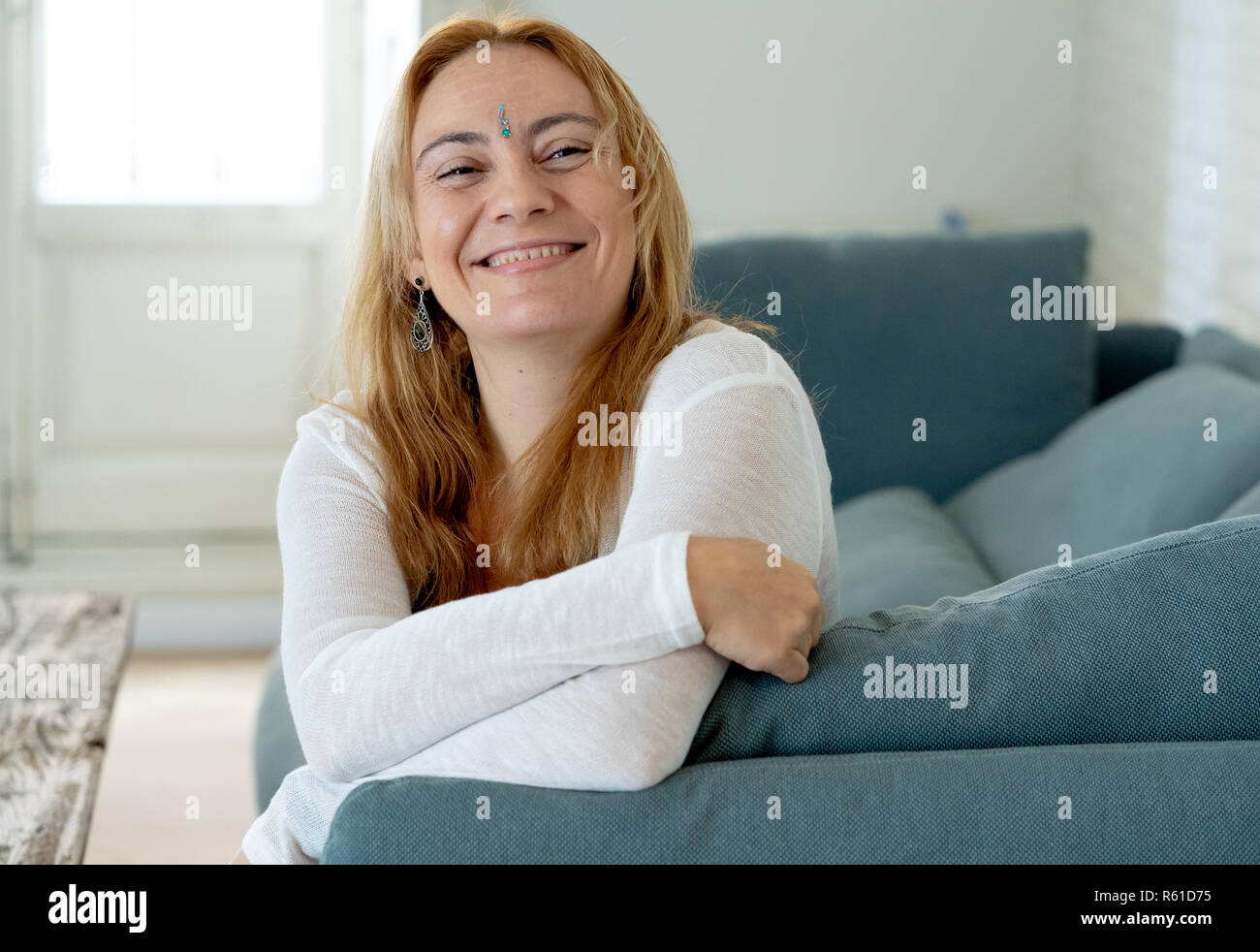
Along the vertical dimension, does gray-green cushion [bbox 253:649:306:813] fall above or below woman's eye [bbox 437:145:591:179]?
below

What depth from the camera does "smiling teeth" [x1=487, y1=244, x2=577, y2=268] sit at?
4.16ft

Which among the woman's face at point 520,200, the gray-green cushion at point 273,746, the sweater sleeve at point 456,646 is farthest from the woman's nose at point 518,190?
the gray-green cushion at point 273,746

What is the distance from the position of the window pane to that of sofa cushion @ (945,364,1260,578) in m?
2.11

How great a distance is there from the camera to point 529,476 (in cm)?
130

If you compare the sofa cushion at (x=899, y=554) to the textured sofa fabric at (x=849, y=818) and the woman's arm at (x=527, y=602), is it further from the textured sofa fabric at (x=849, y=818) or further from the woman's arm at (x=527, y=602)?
the textured sofa fabric at (x=849, y=818)

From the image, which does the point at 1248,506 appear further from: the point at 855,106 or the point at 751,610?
the point at 855,106

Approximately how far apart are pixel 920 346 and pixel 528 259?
4.67 ft

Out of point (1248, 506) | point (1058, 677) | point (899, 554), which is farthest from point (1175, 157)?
point (1058, 677)

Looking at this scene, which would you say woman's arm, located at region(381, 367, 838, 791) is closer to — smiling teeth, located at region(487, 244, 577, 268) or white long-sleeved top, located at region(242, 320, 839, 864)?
white long-sleeved top, located at region(242, 320, 839, 864)

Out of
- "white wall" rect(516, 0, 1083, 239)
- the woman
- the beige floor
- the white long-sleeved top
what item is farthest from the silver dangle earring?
"white wall" rect(516, 0, 1083, 239)

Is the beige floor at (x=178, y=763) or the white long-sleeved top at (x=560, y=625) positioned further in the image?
the beige floor at (x=178, y=763)

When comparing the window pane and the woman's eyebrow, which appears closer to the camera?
the woman's eyebrow

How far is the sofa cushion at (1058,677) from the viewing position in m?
0.91

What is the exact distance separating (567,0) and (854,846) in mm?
3093
